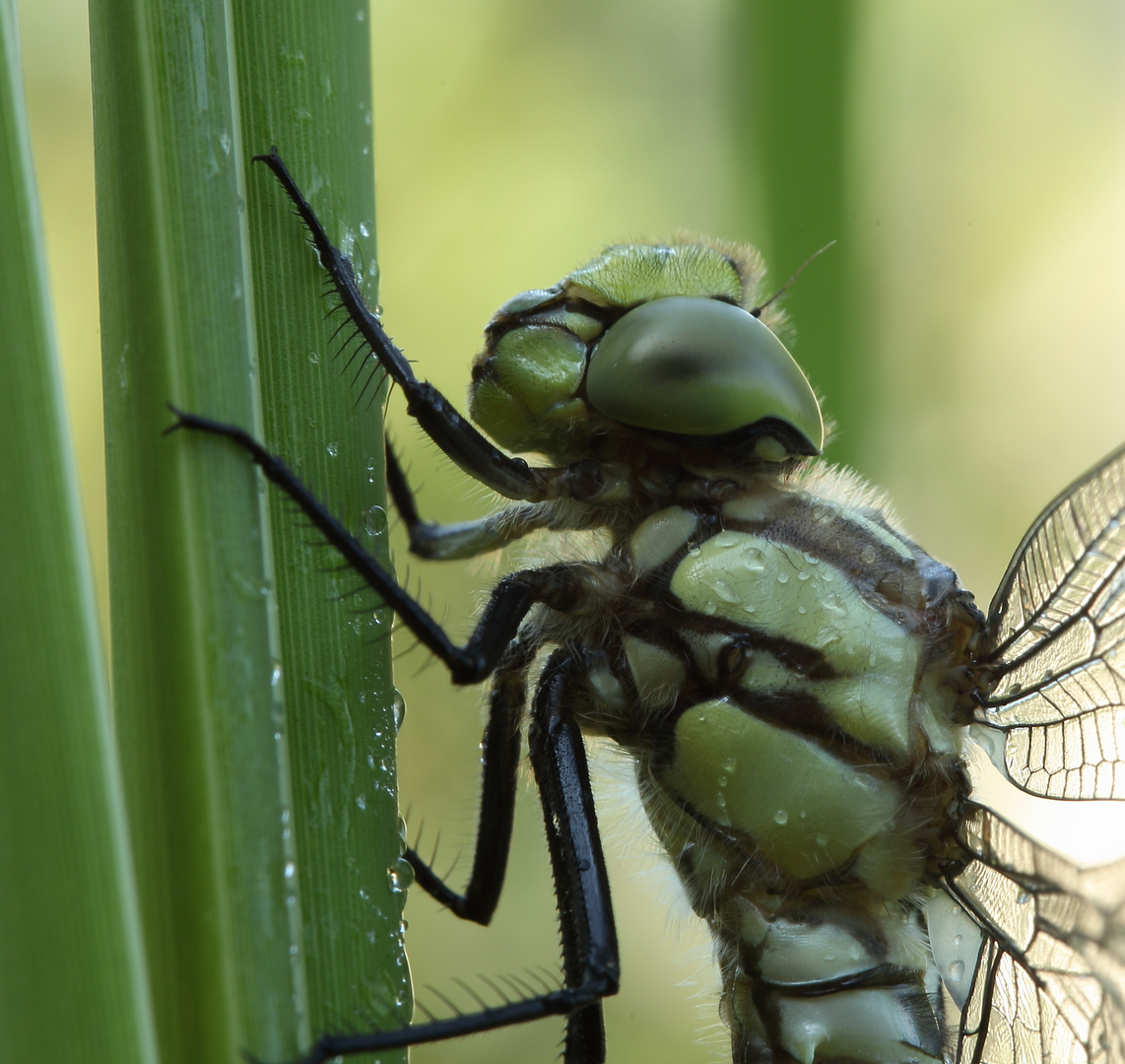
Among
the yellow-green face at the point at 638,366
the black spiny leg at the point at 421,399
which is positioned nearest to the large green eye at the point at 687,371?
the yellow-green face at the point at 638,366

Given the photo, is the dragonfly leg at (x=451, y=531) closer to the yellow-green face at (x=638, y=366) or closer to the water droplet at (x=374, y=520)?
the yellow-green face at (x=638, y=366)

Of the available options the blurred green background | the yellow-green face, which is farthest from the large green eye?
the blurred green background

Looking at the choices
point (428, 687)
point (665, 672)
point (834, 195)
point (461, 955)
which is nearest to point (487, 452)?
point (665, 672)

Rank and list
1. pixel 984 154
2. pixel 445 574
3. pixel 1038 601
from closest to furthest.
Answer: pixel 1038 601 → pixel 984 154 → pixel 445 574

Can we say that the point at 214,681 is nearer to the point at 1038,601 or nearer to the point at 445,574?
the point at 1038,601

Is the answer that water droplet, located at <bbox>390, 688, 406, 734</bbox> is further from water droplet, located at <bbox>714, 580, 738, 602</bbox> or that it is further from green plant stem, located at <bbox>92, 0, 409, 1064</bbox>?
water droplet, located at <bbox>714, 580, 738, 602</bbox>
